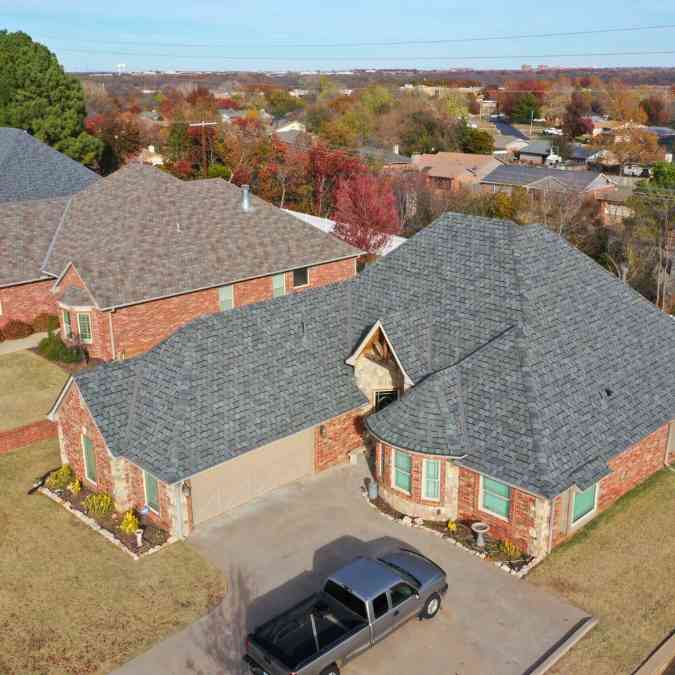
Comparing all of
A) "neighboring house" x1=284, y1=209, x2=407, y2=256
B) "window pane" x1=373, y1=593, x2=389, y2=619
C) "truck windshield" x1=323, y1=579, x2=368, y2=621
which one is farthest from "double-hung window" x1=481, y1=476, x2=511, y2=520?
"neighboring house" x1=284, y1=209, x2=407, y2=256

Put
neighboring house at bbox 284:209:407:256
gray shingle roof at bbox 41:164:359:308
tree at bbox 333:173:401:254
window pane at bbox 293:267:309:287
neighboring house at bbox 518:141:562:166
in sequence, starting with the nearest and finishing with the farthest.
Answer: gray shingle roof at bbox 41:164:359:308 < window pane at bbox 293:267:309:287 < tree at bbox 333:173:401:254 < neighboring house at bbox 284:209:407:256 < neighboring house at bbox 518:141:562:166

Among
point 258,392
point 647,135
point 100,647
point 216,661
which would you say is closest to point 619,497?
point 258,392

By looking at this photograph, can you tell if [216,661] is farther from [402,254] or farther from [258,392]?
[402,254]

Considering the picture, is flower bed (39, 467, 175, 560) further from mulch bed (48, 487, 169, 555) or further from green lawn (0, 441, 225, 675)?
green lawn (0, 441, 225, 675)

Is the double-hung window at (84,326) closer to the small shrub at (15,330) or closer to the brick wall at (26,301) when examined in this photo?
the small shrub at (15,330)

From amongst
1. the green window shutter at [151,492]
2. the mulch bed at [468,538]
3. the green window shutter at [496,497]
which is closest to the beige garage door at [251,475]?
the green window shutter at [151,492]

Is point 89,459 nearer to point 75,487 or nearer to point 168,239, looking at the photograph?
point 75,487

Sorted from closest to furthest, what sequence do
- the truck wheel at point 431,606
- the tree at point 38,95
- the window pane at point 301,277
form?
1. the truck wheel at point 431,606
2. the window pane at point 301,277
3. the tree at point 38,95
